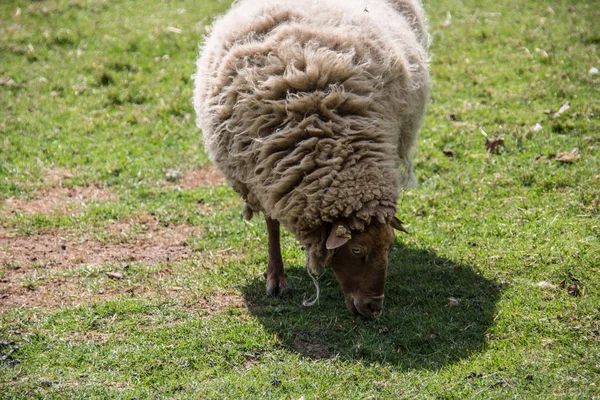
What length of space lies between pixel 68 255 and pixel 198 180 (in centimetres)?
196

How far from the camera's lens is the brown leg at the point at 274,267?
5882 mm

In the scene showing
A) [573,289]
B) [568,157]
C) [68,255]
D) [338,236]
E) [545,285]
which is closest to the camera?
[338,236]

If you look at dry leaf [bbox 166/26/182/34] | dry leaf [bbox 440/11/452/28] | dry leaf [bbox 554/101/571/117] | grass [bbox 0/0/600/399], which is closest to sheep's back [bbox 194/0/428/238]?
grass [bbox 0/0/600/399]

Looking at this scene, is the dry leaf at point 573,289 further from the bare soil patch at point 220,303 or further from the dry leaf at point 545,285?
the bare soil patch at point 220,303

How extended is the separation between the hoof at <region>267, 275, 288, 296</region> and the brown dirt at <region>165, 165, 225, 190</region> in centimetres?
232

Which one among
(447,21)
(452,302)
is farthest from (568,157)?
(447,21)

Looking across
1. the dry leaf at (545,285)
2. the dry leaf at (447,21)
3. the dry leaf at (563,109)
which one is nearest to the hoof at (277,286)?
the dry leaf at (545,285)

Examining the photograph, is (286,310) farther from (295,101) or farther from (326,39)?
(326,39)

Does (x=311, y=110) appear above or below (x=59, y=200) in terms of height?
above

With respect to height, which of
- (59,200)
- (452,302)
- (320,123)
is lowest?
→ (59,200)

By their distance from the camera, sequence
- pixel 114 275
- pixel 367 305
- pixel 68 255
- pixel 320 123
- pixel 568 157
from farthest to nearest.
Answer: pixel 568 157, pixel 68 255, pixel 114 275, pixel 367 305, pixel 320 123

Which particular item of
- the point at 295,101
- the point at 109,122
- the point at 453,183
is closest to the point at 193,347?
the point at 295,101

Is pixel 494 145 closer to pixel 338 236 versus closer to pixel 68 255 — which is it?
pixel 338 236

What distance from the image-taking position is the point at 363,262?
5109 mm
